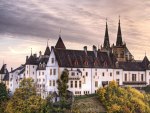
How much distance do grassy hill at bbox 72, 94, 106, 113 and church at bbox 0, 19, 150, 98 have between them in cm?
349

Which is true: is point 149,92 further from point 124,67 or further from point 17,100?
point 17,100

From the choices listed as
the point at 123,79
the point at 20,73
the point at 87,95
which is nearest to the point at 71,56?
the point at 87,95

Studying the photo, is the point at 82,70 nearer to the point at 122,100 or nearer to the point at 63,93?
the point at 63,93

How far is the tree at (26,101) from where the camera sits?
61.3m

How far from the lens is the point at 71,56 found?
7406cm

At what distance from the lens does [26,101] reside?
2438 inches

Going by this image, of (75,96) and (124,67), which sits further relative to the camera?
(124,67)

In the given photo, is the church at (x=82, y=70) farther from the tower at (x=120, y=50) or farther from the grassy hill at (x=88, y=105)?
the tower at (x=120, y=50)

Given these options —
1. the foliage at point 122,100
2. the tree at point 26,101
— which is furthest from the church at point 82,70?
the tree at point 26,101

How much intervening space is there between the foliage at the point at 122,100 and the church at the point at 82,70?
4.45 m

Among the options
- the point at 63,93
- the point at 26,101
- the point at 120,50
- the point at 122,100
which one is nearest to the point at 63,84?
the point at 63,93

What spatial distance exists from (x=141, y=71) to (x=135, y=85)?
357 cm

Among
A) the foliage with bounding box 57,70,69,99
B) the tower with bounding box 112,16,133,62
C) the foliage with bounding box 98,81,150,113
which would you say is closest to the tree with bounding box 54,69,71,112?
the foliage with bounding box 57,70,69,99

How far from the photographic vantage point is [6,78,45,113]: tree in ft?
201
